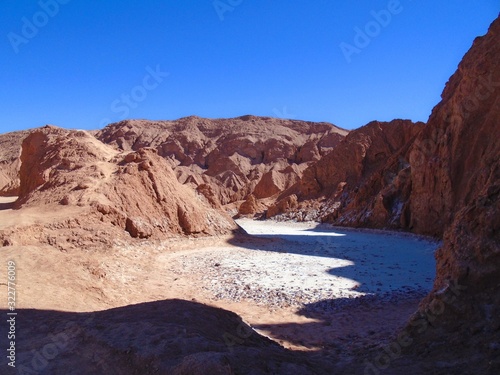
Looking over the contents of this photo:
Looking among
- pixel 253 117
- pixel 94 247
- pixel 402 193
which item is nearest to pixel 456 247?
pixel 94 247

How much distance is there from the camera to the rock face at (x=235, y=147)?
6575 cm

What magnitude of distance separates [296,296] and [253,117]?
80066mm

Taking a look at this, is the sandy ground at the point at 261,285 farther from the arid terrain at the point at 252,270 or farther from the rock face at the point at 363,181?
the rock face at the point at 363,181

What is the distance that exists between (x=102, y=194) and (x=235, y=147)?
58.1 m

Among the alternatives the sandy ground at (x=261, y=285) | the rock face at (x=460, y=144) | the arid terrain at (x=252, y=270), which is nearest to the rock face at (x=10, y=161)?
the arid terrain at (x=252, y=270)

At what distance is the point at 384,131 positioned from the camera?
1854 inches

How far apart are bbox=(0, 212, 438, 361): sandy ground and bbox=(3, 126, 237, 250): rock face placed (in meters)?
1.10

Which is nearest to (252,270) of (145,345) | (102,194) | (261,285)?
(261,285)

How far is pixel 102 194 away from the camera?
1694 cm

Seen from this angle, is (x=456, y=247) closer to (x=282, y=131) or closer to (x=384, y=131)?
(x=384, y=131)

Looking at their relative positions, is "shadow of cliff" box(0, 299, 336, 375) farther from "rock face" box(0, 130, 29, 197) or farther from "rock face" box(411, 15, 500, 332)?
"rock face" box(0, 130, 29, 197)

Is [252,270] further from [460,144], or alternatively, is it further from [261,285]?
[460,144]

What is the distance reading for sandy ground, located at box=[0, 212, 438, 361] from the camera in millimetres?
7496

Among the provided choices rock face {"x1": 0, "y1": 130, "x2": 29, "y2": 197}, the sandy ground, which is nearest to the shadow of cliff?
the sandy ground
